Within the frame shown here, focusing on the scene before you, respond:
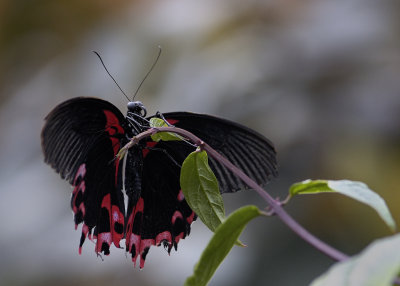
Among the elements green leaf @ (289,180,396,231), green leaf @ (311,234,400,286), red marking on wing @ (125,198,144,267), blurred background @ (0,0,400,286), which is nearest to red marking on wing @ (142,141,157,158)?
red marking on wing @ (125,198,144,267)

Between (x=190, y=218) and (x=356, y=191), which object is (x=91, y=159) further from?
(x=356, y=191)

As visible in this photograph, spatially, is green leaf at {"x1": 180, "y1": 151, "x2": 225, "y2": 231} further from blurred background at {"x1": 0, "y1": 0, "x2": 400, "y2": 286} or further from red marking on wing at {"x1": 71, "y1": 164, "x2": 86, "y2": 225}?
blurred background at {"x1": 0, "y1": 0, "x2": 400, "y2": 286}

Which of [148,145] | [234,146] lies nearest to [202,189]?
[234,146]

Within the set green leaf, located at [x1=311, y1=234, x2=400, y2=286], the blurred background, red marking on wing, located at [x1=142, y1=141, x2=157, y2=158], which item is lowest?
the blurred background

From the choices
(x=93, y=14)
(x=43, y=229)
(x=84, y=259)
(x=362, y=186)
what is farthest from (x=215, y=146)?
(x=93, y=14)

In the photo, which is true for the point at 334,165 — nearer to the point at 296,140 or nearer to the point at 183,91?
the point at 296,140

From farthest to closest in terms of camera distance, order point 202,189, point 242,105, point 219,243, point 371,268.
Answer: point 242,105
point 202,189
point 219,243
point 371,268

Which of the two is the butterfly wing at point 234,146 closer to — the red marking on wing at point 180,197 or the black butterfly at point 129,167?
the black butterfly at point 129,167

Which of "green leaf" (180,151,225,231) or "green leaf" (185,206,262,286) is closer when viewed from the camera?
"green leaf" (185,206,262,286)
